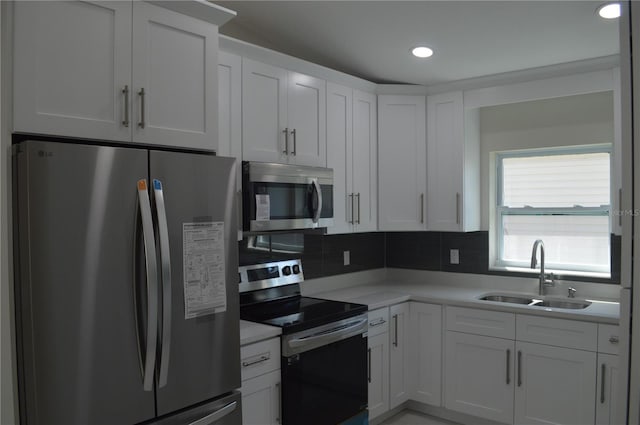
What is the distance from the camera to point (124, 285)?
5.89 ft

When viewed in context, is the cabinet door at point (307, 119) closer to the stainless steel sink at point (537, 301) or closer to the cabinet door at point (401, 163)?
the cabinet door at point (401, 163)

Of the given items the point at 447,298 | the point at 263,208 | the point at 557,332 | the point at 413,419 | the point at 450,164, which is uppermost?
the point at 450,164

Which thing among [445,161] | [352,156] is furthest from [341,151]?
[445,161]

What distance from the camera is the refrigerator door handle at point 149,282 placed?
5.94 ft

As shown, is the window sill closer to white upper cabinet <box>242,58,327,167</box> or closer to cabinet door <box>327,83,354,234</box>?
cabinet door <box>327,83,354,234</box>

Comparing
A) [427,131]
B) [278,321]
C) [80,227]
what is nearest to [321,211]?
[278,321]

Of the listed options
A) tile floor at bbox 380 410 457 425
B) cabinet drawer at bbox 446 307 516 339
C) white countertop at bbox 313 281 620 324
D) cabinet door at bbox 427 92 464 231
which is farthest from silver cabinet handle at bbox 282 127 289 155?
tile floor at bbox 380 410 457 425

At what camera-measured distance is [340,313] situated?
9.43ft

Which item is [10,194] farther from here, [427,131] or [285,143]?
[427,131]

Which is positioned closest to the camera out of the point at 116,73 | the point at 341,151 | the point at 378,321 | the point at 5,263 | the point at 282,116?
the point at 5,263

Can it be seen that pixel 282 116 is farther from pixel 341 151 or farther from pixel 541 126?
pixel 541 126

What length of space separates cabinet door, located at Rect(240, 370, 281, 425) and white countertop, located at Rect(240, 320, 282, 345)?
19 cm

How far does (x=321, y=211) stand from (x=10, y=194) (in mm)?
1836

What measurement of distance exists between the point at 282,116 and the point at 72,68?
138 centimetres
